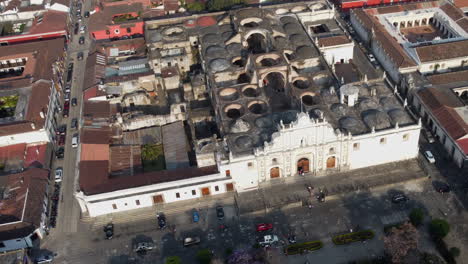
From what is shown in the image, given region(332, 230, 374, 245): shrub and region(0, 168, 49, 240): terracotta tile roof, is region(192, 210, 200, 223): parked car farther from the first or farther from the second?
region(0, 168, 49, 240): terracotta tile roof

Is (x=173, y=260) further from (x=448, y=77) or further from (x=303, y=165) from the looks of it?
(x=448, y=77)

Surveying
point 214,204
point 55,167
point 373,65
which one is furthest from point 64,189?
point 373,65

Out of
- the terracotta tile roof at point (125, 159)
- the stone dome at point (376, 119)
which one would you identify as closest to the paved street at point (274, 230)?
the terracotta tile roof at point (125, 159)

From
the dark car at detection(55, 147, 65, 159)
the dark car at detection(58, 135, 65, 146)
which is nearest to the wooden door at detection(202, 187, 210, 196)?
the dark car at detection(55, 147, 65, 159)

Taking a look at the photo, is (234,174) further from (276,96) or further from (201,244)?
(276,96)

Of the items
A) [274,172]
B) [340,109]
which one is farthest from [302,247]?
[340,109]

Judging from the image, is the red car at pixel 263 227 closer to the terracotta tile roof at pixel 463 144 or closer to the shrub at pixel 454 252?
the shrub at pixel 454 252
